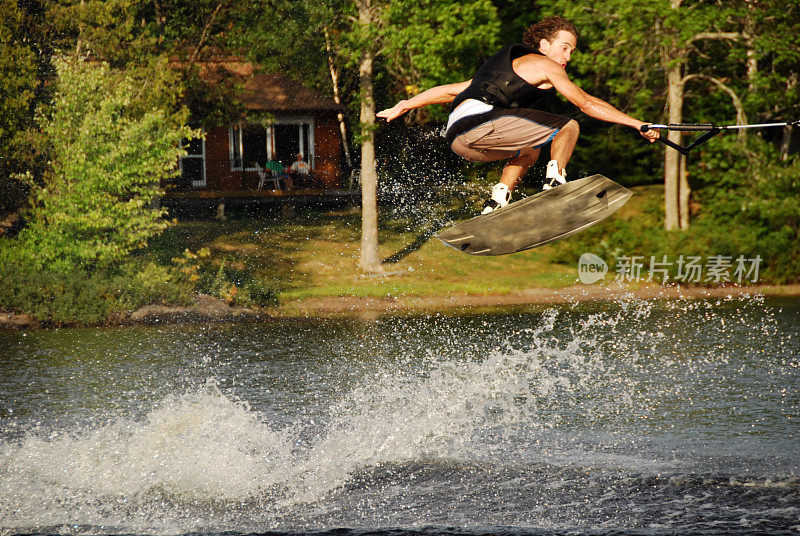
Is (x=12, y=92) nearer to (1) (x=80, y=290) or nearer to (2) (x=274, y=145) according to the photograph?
(1) (x=80, y=290)

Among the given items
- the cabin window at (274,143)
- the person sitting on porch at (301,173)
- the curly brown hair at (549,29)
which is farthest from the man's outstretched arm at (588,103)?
the cabin window at (274,143)

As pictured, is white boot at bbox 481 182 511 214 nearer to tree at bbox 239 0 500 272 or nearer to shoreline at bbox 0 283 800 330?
shoreline at bbox 0 283 800 330

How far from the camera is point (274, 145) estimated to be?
1417 inches

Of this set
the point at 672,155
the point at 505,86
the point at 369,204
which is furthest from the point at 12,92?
the point at 672,155

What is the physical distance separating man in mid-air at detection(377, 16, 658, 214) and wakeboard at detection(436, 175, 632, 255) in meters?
0.19

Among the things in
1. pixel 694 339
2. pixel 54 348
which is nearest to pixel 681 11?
pixel 694 339

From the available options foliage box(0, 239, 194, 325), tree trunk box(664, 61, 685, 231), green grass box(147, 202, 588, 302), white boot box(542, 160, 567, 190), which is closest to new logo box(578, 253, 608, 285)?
green grass box(147, 202, 588, 302)

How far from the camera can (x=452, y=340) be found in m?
18.3

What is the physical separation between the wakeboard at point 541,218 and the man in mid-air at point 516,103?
19cm

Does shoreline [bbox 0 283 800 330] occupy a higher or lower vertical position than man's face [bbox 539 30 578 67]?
lower

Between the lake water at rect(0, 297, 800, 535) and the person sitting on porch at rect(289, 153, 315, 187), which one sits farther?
the person sitting on porch at rect(289, 153, 315, 187)

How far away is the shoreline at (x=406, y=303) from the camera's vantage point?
20797mm

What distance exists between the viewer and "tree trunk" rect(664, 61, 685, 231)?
83.6ft

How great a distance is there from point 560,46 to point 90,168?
45.1 feet
